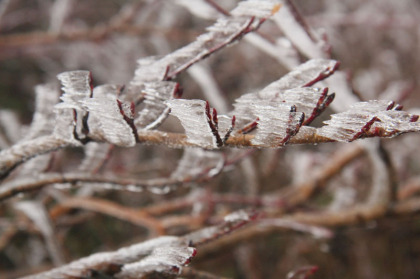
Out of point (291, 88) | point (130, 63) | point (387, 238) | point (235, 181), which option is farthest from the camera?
point (130, 63)

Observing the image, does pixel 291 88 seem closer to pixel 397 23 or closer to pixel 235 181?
pixel 235 181

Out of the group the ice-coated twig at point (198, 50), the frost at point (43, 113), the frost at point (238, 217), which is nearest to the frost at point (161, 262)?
the frost at point (238, 217)

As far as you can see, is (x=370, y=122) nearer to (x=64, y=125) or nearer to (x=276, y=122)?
(x=276, y=122)

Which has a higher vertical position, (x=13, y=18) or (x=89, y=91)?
(x=13, y=18)

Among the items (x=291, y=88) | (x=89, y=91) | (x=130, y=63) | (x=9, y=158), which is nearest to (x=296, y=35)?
(x=291, y=88)

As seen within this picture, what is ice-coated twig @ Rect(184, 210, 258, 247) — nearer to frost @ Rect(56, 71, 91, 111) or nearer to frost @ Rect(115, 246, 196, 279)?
frost @ Rect(115, 246, 196, 279)

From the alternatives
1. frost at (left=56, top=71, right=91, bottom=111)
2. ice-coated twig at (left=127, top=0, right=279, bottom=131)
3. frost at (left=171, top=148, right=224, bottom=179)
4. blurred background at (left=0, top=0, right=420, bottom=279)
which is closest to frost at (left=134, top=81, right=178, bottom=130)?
ice-coated twig at (left=127, top=0, right=279, bottom=131)

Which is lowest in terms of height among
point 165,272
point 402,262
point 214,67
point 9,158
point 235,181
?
point 165,272

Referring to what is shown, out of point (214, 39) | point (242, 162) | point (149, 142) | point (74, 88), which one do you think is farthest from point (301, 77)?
point (242, 162)
